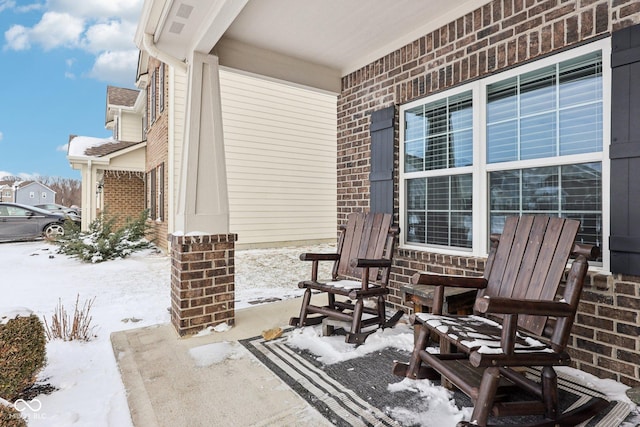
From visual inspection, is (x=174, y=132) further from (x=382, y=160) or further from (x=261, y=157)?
(x=382, y=160)

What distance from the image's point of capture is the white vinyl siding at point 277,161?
811 cm

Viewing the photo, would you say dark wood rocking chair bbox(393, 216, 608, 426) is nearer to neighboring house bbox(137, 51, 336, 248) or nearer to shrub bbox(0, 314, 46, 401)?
shrub bbox(0, 314, 46, 401)

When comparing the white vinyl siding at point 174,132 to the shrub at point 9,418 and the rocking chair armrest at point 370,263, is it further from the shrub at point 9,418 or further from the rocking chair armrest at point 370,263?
the shrub at point 9,418

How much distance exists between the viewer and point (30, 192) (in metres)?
36.7

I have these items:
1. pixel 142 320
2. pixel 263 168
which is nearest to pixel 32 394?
pixel 142 320

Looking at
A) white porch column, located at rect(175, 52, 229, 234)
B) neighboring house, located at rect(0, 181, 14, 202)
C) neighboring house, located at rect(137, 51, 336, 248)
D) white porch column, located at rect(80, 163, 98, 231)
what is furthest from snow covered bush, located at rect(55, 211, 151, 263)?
neighboring house, located at rect(0, 181, 14, 202)

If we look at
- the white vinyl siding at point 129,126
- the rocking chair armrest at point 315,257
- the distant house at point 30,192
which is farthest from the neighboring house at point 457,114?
the distant house at point 30,192

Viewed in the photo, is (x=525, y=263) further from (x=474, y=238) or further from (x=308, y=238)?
(x=308, y=238)

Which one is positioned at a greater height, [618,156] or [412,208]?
[618,156]

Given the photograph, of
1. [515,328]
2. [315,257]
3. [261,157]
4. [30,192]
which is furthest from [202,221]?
[30,192]

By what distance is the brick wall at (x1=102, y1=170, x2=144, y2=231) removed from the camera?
1070cm

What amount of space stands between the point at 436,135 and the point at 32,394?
3531 millimetres


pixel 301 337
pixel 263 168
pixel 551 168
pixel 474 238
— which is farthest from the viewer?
pixel 263 168

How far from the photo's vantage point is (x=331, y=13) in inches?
123
